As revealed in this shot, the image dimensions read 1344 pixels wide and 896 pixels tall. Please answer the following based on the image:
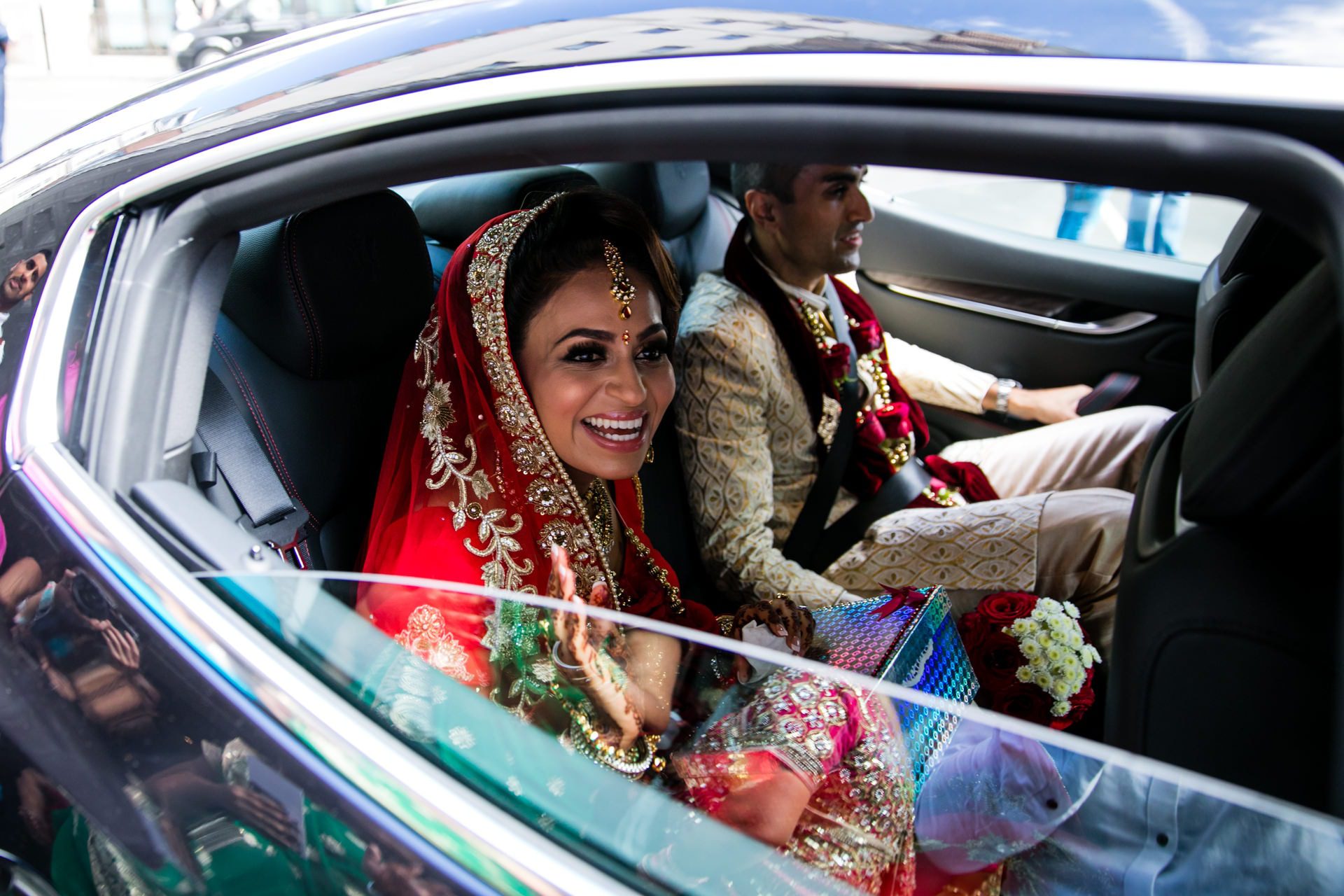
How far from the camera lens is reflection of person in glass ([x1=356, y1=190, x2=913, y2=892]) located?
948mm

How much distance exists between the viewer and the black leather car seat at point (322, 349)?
135cm

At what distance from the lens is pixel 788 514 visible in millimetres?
2232

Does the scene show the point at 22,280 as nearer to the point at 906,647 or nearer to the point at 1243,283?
the point at 906,647

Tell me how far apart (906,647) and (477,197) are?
4.01 ft

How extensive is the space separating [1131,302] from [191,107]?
2491 mm

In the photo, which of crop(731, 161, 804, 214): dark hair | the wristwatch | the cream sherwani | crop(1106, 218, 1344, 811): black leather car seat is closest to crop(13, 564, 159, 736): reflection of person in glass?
crop(1106, 218, 1344, 811): black leather car seat

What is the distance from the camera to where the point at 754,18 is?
2.57ft

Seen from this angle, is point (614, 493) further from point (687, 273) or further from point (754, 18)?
point (687, 273)

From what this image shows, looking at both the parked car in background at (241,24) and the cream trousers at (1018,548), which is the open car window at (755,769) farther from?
the parked car in background at (241,24)

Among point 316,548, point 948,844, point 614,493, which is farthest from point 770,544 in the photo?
point 948,844

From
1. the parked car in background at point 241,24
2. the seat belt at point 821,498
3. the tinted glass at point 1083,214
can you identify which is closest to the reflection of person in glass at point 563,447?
the seat belt at point 821,498

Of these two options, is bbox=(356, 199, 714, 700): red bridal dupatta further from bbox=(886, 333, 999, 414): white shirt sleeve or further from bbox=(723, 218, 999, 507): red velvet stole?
bbox=(886, 333, 999, 414): white shirt sleeve

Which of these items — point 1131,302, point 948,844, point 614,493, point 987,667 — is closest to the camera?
point 948,844

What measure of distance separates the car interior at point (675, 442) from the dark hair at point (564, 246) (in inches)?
6.4
